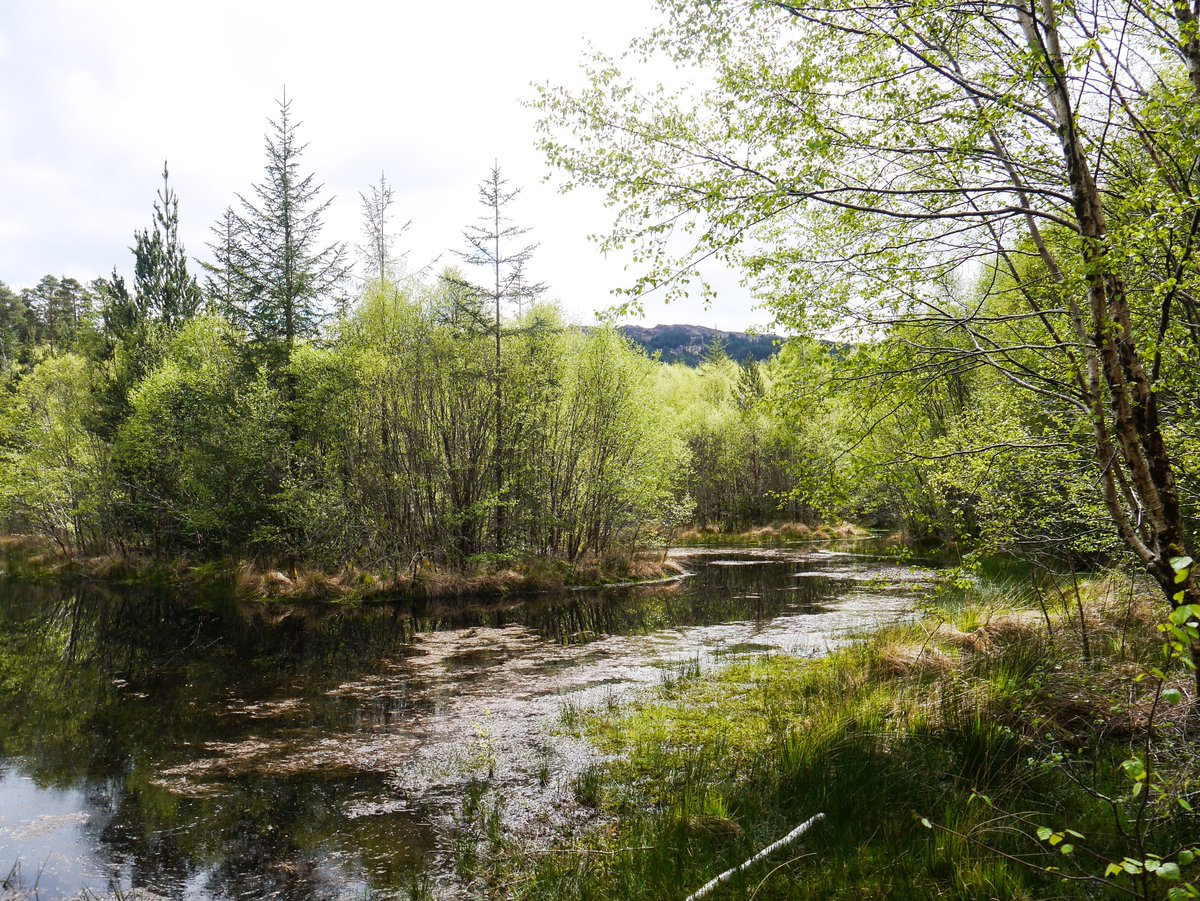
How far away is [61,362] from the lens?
34281 mm

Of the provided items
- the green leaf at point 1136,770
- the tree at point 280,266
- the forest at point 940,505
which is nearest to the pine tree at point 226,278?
the tree at point 280,266

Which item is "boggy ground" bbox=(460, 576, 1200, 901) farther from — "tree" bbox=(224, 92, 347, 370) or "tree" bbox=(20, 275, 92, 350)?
"tree" bbox=(20, 275, 92, 350)

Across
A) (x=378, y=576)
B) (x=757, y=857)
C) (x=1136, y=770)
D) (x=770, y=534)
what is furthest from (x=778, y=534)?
(x=1136, y=770)

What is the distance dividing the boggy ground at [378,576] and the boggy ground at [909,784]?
12461 millimetres

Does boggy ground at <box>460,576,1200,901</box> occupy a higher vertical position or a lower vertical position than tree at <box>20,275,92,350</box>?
lower

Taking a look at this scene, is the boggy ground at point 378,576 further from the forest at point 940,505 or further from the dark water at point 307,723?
the forest at point 940,505

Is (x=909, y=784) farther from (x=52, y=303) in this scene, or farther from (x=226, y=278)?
(x=52, y=303)

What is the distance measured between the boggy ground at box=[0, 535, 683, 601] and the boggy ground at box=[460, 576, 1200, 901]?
40.9 ft

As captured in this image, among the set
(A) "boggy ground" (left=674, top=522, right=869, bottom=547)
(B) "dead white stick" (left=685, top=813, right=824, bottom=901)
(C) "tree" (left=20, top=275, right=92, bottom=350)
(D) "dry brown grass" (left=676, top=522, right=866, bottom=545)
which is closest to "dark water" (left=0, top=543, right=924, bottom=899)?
(B) "dead white stick" (left=685, top=813, right=824, bottom=901)

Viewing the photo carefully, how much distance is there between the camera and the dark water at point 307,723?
565 centimetres

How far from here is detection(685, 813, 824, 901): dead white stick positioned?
160 inches

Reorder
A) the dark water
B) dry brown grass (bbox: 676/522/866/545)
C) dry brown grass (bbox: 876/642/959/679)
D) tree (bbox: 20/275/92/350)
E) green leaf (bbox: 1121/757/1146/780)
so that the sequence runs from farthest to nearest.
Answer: tree (bbox: 20/275/92/350), dry brown grass (bbox: 676/522/866/545), dry brown grass (bbox: 876/642/959/679), the dark water, green leaf (bbox: 1121/757/1146/780)

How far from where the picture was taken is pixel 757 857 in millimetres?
4344

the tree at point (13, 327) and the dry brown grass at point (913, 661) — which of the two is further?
the tree at point (13, 327)
